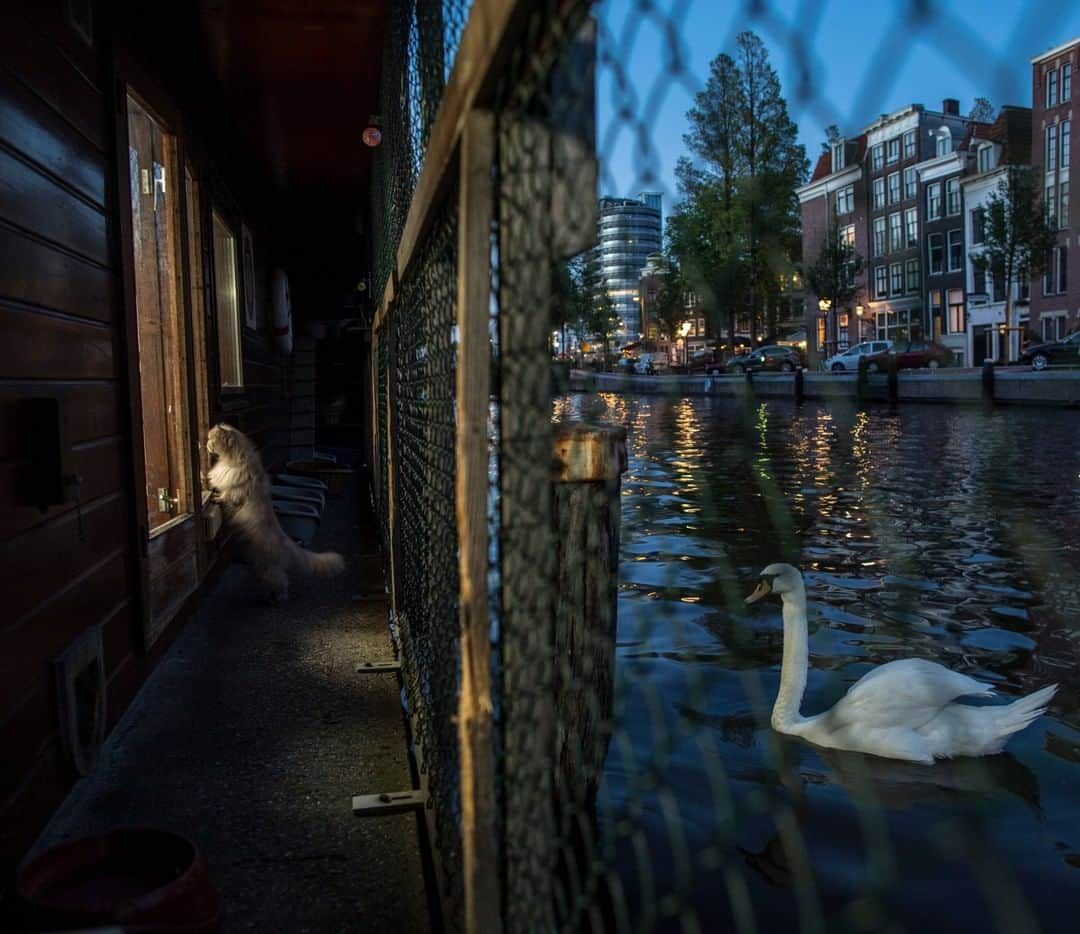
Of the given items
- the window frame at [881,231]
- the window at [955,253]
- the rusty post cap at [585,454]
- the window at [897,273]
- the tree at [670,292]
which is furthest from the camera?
the window at [955,253]

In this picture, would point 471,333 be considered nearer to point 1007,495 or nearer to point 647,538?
point 647,538

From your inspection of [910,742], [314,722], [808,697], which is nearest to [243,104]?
[314,722]

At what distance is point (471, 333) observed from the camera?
5.48 ft

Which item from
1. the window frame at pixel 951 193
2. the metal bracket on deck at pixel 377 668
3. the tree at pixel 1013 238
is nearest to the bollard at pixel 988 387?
the window frame at pixel 951 193

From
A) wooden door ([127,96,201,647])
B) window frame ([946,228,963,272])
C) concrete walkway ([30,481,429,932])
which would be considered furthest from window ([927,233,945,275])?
Result: concrete walkway ([30,481,429,932])

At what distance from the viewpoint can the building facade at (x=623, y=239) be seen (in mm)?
1773

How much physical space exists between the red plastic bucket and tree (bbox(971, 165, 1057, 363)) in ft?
120

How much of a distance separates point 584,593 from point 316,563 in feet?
11.4

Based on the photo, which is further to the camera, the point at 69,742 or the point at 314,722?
the point at 314,722

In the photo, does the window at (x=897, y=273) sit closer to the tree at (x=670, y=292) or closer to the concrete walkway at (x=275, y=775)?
the tree at (x=670, y=292)

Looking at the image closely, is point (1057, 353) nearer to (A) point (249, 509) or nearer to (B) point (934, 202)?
(B) point (934, 202)

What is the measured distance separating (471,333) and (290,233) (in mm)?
12725

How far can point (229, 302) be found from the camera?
8.09 m

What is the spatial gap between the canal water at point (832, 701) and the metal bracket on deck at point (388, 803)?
2.01ft
